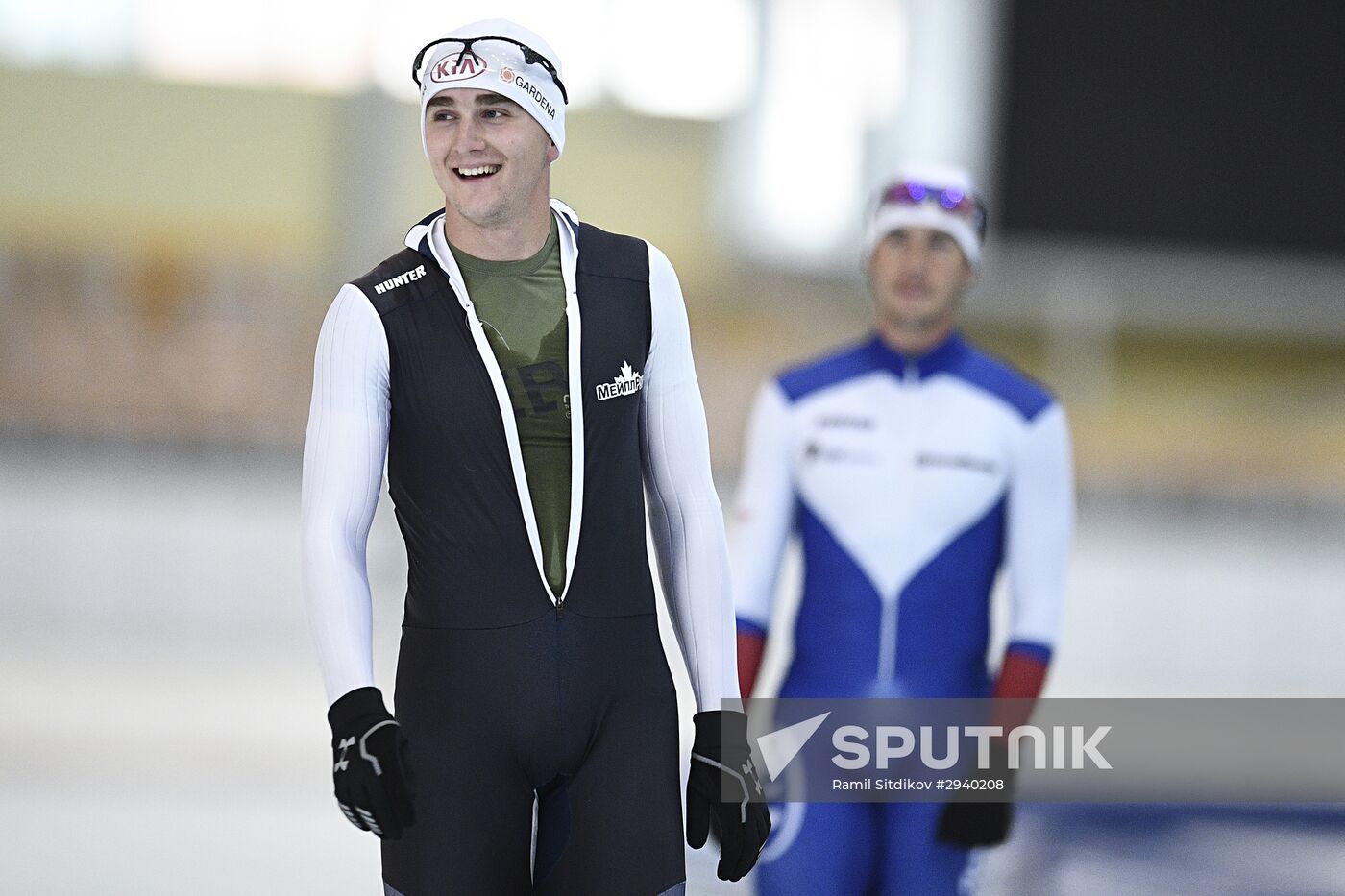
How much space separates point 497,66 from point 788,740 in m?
1.74

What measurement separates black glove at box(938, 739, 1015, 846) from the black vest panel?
1.25 m

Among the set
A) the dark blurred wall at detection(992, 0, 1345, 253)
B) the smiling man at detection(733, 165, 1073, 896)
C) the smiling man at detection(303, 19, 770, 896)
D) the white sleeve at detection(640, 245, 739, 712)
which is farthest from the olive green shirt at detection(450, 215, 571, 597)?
the dark blurred wall at detection(992, 0, 1345, 253)

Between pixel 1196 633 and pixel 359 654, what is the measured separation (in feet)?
21.8

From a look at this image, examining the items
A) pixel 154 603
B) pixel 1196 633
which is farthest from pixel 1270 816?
pixel 154 603

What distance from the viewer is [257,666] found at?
23.4ft

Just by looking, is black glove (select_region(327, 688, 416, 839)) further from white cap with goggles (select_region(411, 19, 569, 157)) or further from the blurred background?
the blurred background

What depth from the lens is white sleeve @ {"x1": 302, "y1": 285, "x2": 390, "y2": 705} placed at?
197 cm

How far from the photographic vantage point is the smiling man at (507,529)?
2.04m

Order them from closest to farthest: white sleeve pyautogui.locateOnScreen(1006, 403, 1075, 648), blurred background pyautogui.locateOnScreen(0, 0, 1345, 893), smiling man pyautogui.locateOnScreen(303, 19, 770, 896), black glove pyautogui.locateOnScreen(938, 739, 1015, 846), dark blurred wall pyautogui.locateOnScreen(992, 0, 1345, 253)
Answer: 1. smiling man pyautogui.locateOnScreen(303, 19, 770, 896)
2. black glove pyautogui.locateOnScreen(938, 739, 1015, 846)
3. white sleeve pyautogui.locateOnScreen(1006, 403, 1075, 648)
4. blurred background pyautogui.locateOnScreen(0, 0, 1345, 893)
5. dark blurred wall pyautogui.locateOnScreen(992, 0, 1345, 253)

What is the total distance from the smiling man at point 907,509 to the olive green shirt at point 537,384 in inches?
50.1

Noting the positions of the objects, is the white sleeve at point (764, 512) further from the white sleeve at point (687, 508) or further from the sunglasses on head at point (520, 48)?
the sunglasses on head at point (520, 48)

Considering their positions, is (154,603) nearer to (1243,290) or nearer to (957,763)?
(957,763)

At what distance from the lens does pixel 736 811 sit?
2.13 meters

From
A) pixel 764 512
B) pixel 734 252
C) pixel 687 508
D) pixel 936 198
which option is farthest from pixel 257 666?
pixel 734 252
